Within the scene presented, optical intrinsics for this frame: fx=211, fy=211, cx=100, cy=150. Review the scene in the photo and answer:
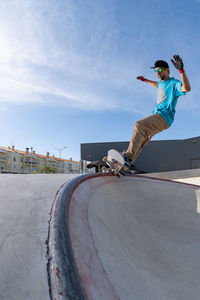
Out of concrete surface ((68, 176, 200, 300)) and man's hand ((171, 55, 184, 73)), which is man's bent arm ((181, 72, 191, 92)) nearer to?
man's hand ((171, 55, 184, 73))

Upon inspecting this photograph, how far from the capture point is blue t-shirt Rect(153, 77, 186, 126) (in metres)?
3.84

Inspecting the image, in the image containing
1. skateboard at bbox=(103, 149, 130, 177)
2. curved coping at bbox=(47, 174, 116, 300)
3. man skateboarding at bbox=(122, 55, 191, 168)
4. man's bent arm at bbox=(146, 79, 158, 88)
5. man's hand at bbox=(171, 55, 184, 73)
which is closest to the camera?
curved coping at bbox=(47, 174, 116, 300)

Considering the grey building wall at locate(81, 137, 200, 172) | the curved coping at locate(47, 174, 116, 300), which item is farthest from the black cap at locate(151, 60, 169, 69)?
the grey building wall at locate(81, 137, 200, 172)

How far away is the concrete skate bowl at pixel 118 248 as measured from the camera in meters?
0.96

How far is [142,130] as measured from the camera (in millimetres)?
3721

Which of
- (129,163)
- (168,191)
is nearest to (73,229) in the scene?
(129,163)

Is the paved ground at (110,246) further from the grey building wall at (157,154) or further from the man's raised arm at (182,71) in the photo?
the grey building wall at (157,154)

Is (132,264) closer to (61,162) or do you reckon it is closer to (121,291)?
(121,291)

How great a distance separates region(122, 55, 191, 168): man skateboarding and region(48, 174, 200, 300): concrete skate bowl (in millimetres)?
887

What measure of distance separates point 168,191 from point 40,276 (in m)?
3.51

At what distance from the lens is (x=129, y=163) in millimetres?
3637

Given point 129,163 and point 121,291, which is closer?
point 121,291

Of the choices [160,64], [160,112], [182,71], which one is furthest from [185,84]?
[160,64]

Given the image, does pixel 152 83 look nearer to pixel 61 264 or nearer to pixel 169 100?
pixel 169 100
